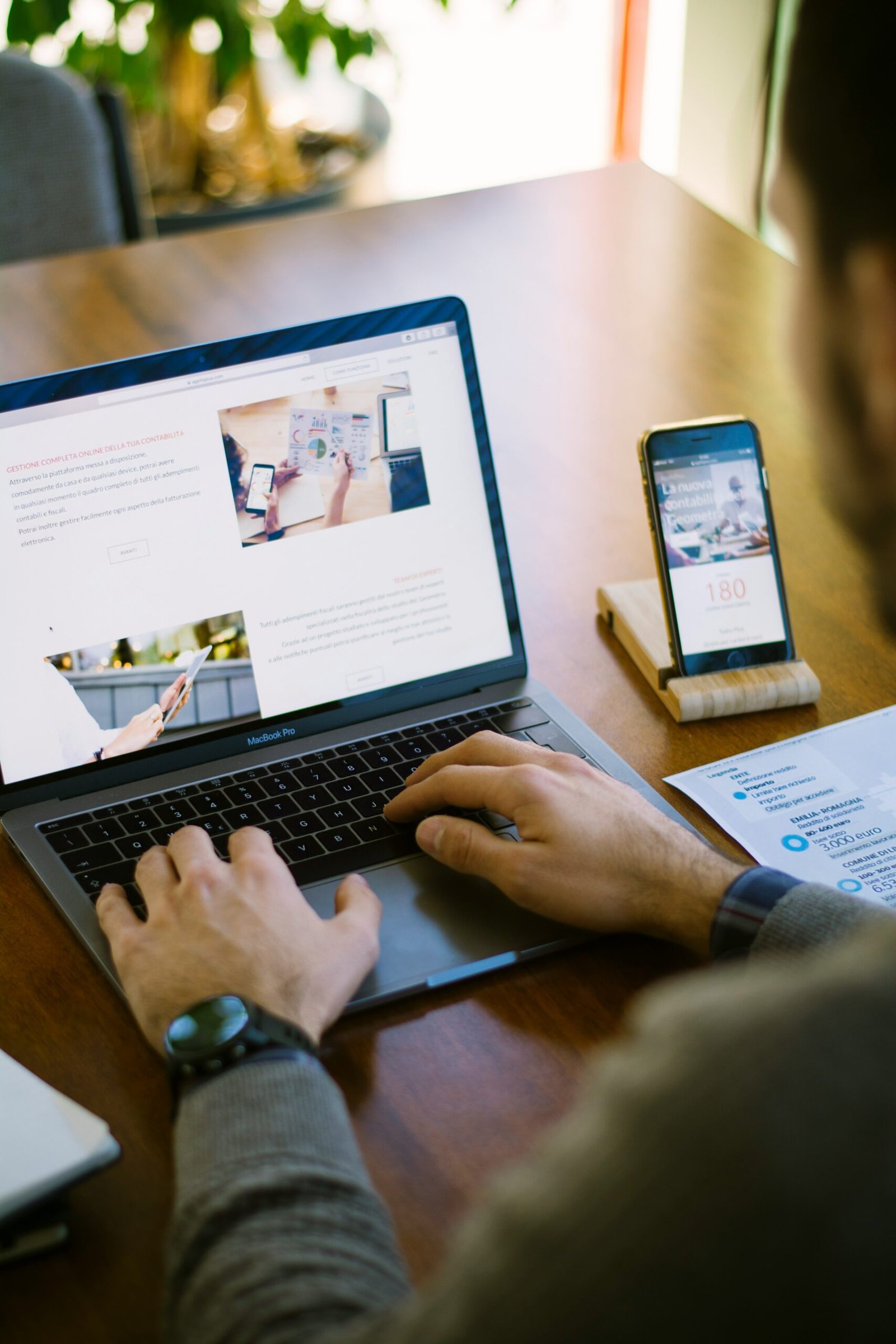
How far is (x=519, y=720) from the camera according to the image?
107 cm

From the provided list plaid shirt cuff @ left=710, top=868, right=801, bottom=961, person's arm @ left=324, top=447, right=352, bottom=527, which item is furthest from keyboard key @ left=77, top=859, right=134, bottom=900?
plaid shirt cuff @ left=710, top=868, right=801, bottom=961

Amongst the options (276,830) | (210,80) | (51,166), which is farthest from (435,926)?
(210,80)

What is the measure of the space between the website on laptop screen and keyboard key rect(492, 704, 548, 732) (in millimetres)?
65

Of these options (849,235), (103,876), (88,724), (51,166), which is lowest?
(103,876)

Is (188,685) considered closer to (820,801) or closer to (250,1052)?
(250,1052)

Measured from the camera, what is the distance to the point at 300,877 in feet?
3.00

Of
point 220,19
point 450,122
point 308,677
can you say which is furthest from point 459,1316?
point 450,122

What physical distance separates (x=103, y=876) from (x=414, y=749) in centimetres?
27

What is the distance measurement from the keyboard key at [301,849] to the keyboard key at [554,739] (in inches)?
8.2

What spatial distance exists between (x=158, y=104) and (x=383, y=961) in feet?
9.12

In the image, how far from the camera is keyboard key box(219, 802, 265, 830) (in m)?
0.96

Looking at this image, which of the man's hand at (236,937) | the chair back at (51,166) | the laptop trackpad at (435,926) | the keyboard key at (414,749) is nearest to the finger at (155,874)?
the man's hand at (236,937)

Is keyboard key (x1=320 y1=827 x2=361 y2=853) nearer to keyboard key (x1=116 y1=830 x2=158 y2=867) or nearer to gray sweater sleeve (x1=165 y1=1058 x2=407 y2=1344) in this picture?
keyboard key (x1=116 y1=830 x2=158 y2=867)

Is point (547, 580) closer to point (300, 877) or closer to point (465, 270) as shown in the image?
point (300, 877)
